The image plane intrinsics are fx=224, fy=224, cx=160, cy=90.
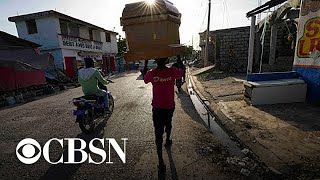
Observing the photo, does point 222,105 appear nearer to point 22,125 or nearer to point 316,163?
point 316,163

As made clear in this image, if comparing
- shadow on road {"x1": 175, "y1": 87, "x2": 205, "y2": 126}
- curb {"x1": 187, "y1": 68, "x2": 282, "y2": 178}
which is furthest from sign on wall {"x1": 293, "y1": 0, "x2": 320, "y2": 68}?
shadow on road {"x1": 175, "y1": 87, "x2": 205, "y2": 126}

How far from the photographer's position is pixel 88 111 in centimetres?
541

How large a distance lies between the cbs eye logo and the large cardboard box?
9.04 ft

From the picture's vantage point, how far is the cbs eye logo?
4.27 m

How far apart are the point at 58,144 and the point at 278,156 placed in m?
4.39

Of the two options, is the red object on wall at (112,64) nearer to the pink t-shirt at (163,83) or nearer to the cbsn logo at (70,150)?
the cbsn logo at (70,150)

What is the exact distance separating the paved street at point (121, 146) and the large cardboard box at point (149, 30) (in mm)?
1828

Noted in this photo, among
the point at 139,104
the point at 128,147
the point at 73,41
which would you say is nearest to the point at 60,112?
the point at 139,104

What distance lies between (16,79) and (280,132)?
46.6ft

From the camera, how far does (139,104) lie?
8758 millimetres

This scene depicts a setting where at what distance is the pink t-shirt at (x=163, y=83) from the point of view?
3.71m

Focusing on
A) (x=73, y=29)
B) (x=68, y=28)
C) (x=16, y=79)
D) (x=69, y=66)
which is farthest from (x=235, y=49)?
(x=73, y=29)

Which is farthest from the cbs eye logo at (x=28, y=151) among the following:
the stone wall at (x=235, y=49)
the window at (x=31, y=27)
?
the window at (x=31, y=27)

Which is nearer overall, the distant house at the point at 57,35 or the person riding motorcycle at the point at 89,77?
the person riding motorcycle at the point at 89,77
